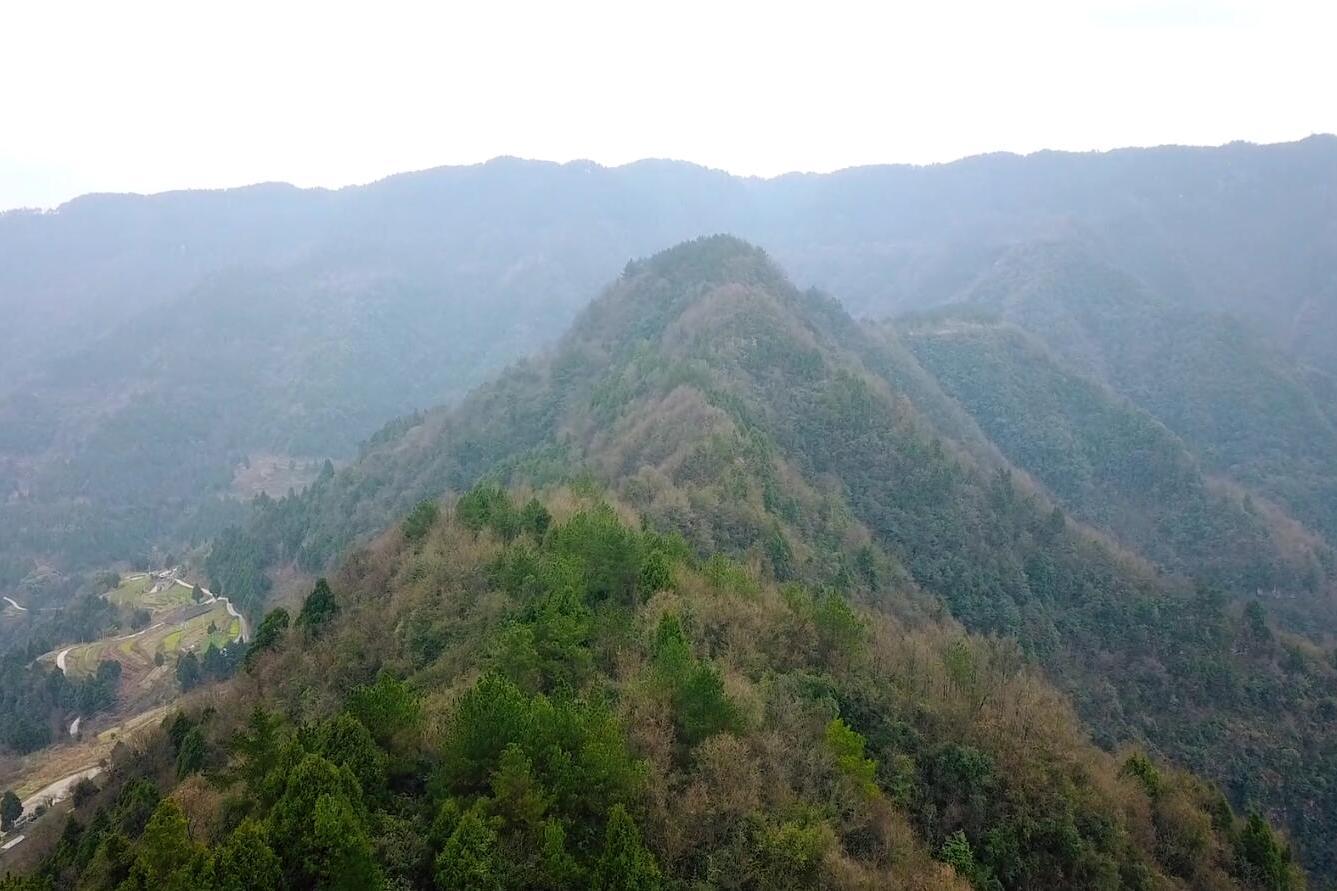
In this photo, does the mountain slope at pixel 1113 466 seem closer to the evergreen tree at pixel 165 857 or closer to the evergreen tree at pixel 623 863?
the evergreen tree at pixel 623 863

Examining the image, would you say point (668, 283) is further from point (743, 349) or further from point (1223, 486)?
point (1223, 486)

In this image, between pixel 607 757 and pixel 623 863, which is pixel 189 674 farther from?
pixel 623 863

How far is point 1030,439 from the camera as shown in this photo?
147000 mm

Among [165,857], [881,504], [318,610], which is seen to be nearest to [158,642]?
[318,610]

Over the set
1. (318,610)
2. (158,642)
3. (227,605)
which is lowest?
(227,605)

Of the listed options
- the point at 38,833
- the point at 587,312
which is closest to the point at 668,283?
the point at 587,312

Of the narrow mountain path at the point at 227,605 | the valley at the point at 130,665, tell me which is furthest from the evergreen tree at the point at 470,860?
the narrow mountain path at the point at 227,605

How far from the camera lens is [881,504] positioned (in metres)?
85.7

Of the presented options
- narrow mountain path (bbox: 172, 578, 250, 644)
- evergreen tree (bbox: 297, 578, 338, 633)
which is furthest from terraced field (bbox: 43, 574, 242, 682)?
evergreen tree (bbox: 297, 578, 338, 633)

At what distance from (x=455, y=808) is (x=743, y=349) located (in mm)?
88533

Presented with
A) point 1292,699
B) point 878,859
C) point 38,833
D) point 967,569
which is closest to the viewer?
point 878,859

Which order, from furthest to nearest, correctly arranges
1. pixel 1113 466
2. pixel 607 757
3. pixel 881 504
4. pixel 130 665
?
pixel 1113 466 < pixel 130 665 < pixel 881 504 < pixel 607 757

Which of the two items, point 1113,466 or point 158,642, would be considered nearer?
point 158,642

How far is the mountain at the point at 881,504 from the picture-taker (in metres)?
66.9
